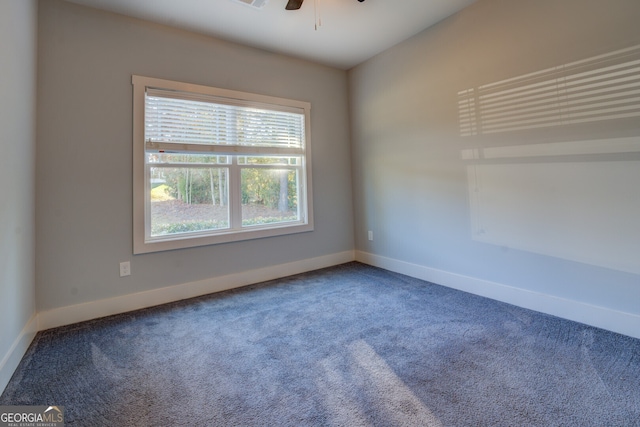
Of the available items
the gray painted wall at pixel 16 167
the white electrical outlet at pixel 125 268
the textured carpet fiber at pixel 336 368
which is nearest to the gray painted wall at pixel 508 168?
the textured carpet fiber at pixel 336 368

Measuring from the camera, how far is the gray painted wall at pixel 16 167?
5.27 ft

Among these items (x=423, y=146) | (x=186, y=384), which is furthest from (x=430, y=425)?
(x=423, y=146)

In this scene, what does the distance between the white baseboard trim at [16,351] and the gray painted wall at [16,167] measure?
1 centimetres

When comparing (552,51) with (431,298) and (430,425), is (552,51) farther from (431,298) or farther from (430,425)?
(430,425)

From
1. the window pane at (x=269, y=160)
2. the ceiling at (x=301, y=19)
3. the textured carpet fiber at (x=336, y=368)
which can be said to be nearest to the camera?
the textured carpet fiber at (x=336, y=368)

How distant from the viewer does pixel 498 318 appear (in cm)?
223

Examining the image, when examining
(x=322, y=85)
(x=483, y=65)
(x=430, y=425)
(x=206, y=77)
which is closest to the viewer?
(x=430, y=425)

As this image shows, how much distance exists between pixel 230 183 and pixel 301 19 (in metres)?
1.78

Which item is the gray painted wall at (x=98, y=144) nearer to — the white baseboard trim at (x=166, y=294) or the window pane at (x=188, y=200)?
the white baseboard trim at (x=166, y=294)

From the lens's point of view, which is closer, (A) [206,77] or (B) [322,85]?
(A) [206,77]

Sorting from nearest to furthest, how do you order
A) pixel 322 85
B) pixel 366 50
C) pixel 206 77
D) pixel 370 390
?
1. pixel 370 390
2. pixel 206 77
3. pixel 366 50
4. pixel 322 85

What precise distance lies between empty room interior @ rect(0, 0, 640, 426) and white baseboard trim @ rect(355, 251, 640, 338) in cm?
1

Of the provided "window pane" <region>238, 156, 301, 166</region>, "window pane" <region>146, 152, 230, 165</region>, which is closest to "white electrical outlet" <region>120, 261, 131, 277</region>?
"window pane" <region>146, 152, 230, 165</region>

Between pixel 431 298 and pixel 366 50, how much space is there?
2932 millimetres
